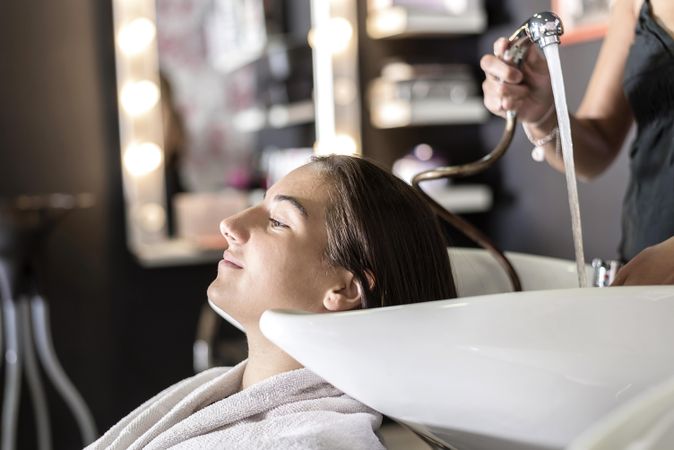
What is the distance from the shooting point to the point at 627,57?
1.30 m

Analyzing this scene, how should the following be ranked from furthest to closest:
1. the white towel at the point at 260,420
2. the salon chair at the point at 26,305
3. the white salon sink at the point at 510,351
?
the salon chair at the point at 26,305, the white towel at the point at 260,420, the white salon sink at the point at 510,351

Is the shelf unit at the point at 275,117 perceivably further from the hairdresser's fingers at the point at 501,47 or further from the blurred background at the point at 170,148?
the hairdresser's fingers at the point at 501,47

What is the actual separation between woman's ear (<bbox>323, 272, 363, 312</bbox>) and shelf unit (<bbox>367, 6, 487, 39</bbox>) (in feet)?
7.37

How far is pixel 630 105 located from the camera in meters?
1.29

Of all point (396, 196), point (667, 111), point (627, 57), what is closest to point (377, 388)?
point (396, 196)

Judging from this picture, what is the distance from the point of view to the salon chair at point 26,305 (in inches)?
102

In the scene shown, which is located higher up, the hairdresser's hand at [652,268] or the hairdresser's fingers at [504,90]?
the hairdresser's fingers at [504,90]

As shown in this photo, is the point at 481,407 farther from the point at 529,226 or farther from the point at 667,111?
the point at 529,226

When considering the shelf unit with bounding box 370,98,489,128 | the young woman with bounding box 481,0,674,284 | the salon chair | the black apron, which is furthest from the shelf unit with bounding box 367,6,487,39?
the black apron

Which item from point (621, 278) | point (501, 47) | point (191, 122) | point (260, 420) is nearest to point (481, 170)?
point (501, 47)

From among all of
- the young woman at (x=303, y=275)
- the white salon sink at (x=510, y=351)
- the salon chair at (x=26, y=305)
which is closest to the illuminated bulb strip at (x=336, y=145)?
the salon chair at (x=26, y=305)

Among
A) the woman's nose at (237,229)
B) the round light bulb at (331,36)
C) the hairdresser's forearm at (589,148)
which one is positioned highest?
the round light bulb at (331,36)

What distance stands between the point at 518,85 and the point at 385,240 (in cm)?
28

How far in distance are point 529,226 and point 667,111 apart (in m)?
2.06
